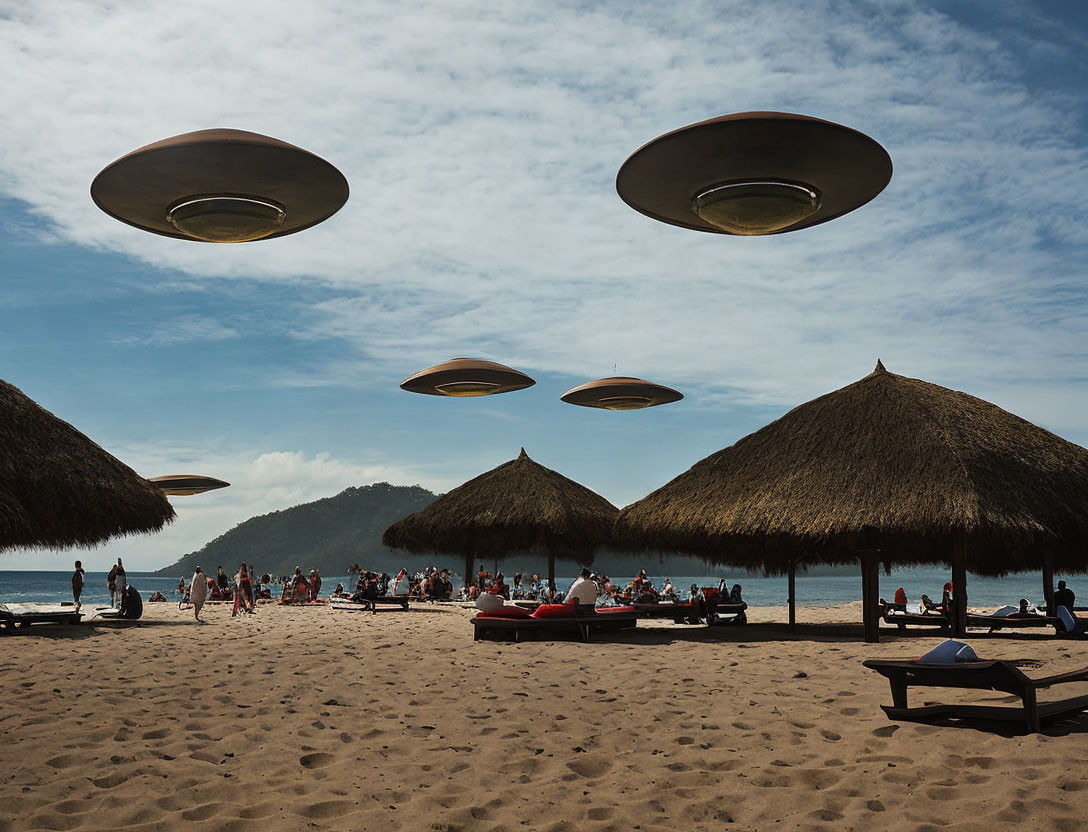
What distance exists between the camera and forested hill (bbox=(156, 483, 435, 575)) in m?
152

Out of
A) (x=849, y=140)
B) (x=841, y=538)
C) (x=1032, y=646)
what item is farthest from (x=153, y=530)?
(x=1032, y=646)

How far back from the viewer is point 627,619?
1362 centimetres

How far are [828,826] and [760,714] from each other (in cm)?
255

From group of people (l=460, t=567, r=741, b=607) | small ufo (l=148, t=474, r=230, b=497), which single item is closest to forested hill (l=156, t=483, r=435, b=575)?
small ufo (l=148, t=474, r=230, b=497)

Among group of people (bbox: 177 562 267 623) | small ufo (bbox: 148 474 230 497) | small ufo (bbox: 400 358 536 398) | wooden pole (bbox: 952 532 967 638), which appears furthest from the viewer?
small ufo (bbox: 148 474 230 497)

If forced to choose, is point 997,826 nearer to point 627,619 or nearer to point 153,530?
point 627,619

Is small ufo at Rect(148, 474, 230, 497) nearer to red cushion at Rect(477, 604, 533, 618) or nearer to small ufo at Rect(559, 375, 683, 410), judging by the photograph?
small ufo at Rect(559, 375, 683, 410)

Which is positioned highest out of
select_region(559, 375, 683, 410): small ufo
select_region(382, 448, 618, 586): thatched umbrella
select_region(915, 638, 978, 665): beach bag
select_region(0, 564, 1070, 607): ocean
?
select_region(559, 375, 683, 410): small ufo

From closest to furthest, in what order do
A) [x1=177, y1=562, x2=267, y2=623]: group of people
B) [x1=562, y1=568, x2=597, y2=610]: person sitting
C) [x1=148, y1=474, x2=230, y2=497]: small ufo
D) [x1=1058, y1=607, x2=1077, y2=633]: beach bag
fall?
[x1=1058, y1=607, x2=1077, y2=633]: beach bag, [x1=562, y1=568, x2=597, y2=610]: person sitting, [x1=177, y1=562, x2=267, y2=623]: group of people, [x1=148, y1=474, x2=230, y2=497]: small ufo

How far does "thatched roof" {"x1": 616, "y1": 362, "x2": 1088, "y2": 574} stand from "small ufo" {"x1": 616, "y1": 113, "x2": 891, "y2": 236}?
3993 mm

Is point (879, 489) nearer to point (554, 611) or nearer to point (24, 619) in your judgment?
point (554, 611)

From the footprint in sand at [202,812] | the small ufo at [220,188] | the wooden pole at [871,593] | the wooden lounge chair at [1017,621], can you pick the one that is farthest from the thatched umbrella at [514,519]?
the footprint in sand at [202,812]

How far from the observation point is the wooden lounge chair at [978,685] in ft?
19.5

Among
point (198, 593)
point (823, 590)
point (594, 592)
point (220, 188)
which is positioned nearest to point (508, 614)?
point (594, 592)
